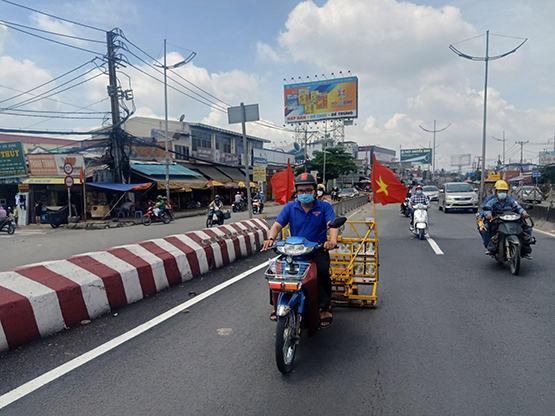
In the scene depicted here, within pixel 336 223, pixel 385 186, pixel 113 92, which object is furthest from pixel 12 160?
pixel 336 223

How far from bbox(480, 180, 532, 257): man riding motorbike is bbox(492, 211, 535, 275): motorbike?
0.37ft

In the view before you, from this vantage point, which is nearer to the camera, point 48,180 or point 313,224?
point 313,224

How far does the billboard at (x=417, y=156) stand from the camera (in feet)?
311

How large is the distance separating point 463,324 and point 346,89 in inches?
1546

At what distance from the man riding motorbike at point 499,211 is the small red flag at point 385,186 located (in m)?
2.96

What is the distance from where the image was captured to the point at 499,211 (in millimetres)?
7582

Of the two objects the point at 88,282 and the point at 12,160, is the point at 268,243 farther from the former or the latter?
the point at 12,160

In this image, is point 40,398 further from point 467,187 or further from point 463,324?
point 467,187

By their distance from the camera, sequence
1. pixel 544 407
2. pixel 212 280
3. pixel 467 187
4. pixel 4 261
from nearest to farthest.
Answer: pixel 544 407
pixel 212 280
pixel 4 261
pixel 467 187

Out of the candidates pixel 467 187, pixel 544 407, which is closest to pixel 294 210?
pixel 544 407

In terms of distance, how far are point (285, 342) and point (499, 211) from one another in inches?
228

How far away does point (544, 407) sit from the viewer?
9.45 ft

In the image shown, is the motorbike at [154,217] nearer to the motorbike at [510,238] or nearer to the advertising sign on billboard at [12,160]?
the advertising sign on billboard at [12,160]

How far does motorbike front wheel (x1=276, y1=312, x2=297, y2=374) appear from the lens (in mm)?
3370
